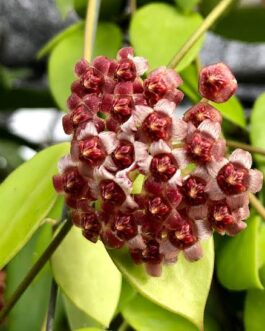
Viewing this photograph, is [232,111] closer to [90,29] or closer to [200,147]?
[90,29]

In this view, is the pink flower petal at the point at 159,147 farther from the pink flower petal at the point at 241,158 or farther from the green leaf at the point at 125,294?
the green leaf at the point at 125,294

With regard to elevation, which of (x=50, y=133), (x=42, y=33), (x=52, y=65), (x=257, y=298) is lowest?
(x=50, y=133)

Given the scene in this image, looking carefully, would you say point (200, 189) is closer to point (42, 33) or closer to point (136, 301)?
point (136, 301)

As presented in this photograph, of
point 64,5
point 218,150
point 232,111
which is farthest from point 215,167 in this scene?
point 64,5

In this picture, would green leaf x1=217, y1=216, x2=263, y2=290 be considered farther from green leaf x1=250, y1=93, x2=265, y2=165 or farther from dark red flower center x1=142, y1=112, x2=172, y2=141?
dark red flower center x1=142, y1=112, x2=172, y2=141

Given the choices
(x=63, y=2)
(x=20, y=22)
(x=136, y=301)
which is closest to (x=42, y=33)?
(x=20, y=22)

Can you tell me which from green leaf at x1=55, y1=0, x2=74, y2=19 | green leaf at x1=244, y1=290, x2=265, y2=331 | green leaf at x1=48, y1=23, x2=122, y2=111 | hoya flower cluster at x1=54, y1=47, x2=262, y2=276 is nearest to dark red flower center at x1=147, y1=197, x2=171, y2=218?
hoya flower cluster at x1=54, y1=47, x2=262, y2=276

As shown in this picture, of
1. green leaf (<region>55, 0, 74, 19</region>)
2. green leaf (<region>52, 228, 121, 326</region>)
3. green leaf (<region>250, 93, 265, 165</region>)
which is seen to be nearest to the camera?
green leaf (<region>52, 228, 121, 326</region>)
